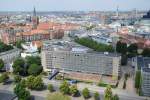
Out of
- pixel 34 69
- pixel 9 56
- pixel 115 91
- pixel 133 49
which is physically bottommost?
pixel 115 91

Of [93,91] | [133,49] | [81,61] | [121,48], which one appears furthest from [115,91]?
→ [133,49]

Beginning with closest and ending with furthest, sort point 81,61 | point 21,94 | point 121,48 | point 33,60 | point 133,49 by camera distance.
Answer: point 21,94 → point 81,61 → point 33,60 → point 121,48 → point 133,49

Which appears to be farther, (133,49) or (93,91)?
(133,49)

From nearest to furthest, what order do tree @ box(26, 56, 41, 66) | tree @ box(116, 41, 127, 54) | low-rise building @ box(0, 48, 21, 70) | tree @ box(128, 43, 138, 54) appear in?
tree @ box(26, 56, 41, 66)
low-rise building @ box(0, 48, 21, 70)
tree @ box(116, 41, 127, 54)
tree @ box(128, 43, 138, 54)

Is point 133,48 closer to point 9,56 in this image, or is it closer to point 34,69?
point 34,69

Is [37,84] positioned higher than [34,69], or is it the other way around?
[34,69]

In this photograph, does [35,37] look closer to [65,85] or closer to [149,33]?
[149,33]

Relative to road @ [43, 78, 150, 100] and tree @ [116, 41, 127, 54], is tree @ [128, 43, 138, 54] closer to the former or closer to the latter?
tree @ [116, 41, 127, 54]

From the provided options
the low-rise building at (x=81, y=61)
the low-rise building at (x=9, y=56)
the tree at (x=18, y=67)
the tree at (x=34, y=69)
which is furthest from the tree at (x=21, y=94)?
the low-rise building at (x=9, y=56)

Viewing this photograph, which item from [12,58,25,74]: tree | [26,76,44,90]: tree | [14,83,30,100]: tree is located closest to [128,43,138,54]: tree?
[12,58,25,74]: tree

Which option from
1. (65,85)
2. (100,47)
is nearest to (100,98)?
(65,85)

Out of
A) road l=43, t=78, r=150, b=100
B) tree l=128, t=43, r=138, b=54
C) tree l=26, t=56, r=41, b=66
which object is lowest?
road l=43, t=78, r=150, b=100

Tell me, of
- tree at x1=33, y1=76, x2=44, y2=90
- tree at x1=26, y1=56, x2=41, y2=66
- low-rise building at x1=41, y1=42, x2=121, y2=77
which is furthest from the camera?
tree at x1=26, y1=56, x2=41, y2=66
